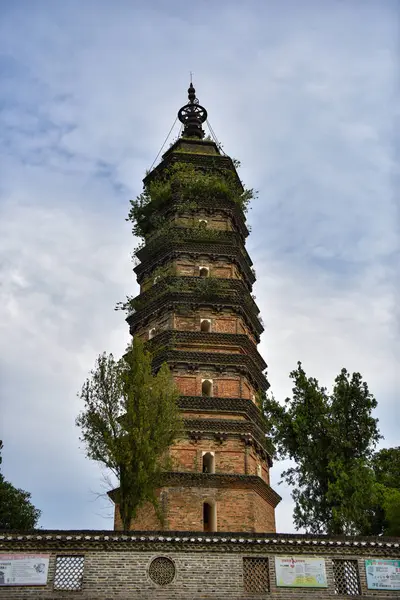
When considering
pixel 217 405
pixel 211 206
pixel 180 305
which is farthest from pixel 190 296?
pixel 211 206

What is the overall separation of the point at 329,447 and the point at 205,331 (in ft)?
20.4

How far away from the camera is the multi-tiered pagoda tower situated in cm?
2178

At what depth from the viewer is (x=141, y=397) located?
19.5m

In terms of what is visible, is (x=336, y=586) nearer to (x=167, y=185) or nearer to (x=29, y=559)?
(x=29, y=559)

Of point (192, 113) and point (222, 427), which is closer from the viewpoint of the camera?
point (222, 427)

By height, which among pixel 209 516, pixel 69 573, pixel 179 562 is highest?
pixel 209 516

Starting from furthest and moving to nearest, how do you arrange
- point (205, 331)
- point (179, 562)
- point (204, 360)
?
point (205, 331) < point (204, 360) < point (179, 562)

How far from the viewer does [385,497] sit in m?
25.4

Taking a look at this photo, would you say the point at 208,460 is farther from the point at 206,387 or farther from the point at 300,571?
the point at 300,571

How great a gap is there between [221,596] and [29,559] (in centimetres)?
453

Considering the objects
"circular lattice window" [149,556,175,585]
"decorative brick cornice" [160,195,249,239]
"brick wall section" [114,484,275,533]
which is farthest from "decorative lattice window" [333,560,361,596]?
"decorative brick cornice" [160,195,249,239]

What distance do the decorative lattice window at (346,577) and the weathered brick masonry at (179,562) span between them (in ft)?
0.10

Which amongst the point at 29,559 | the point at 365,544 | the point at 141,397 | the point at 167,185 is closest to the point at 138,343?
the point at 141,397

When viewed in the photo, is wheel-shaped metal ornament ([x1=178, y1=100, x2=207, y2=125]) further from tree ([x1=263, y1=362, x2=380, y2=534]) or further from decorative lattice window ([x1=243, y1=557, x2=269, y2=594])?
decorative lattice window ([x1=243, y1=557, x2=269, y2=594])
